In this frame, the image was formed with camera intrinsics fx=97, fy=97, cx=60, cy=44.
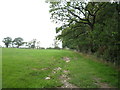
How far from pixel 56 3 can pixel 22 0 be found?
8.03 meters

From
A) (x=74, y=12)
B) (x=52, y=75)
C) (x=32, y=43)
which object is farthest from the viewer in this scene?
(x=32, y=43)

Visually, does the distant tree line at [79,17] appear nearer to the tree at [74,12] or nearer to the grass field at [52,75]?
the tree at [74,12]

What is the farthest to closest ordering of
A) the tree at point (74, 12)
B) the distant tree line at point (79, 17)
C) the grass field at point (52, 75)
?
the tree at point (74, 12), the distant tree line at point (79, 17), the grass field at point (52, 75)

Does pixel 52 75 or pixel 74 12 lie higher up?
pixel 74 12

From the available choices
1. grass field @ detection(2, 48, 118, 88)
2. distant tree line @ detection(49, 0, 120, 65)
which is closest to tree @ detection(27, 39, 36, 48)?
distant tree line @ detection(49, 0, 120, 65)

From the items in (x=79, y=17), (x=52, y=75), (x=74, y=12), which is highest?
(x=74, y=12)

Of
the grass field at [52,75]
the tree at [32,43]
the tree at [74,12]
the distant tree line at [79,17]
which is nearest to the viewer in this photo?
the grass field at [52,75]

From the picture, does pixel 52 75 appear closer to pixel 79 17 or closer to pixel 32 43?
pixel 79 17

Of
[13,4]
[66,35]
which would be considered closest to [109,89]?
[13,4]

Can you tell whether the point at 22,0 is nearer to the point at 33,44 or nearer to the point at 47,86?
the point at 47,86

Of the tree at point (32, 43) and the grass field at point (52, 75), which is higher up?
the tree at point (32, 43)

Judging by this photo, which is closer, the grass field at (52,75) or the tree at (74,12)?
the grass field at (52,75)

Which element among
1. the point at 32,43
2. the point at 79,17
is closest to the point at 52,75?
the point at 79,17

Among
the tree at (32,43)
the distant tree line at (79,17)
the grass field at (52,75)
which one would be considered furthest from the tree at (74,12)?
the tree at (32,43)
